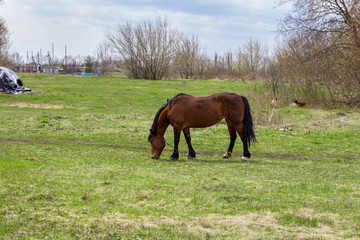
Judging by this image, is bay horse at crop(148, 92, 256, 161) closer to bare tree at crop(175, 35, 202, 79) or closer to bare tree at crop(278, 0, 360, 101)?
bare tree at crop(278, 0, 360, 101)

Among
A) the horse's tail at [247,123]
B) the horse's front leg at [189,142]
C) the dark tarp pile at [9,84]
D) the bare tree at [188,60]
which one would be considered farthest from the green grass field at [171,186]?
the bare tree at [188,60]

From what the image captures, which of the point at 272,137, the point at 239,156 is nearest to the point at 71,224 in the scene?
the point at 239,156

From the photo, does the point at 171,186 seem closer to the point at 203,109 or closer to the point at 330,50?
the point at 203,109

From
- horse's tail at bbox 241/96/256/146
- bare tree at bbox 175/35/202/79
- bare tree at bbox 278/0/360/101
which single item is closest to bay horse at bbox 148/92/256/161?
horse's tail at bbox 241/96/256/146

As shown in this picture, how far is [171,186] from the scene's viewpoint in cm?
761

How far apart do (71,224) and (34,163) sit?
464 cm

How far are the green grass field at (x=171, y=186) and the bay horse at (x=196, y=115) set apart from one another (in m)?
0.63

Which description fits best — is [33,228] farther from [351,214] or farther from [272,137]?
[272,137]

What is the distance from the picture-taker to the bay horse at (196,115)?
11.1 meters

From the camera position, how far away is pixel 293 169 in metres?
10.2

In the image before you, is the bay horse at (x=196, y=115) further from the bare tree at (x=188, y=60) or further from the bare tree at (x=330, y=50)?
the bare tree at (x=188, y=60)

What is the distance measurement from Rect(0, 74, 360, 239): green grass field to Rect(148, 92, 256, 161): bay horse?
0.63m

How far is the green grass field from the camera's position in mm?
5363

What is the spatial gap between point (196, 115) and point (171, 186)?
384 cm
